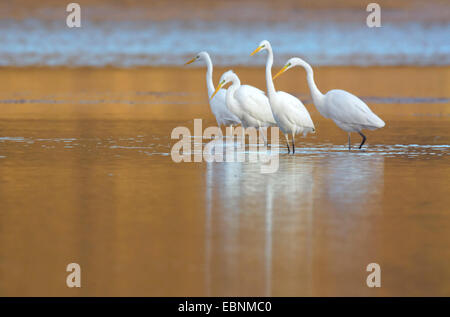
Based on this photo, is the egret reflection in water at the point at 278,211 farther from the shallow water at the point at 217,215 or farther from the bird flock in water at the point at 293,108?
the bird flock in water at the point at 293,108

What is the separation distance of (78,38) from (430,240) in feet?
153

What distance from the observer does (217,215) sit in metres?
8.63

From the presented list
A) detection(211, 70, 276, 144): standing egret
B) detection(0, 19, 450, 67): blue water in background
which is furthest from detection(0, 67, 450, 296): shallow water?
detection(0, 19, 450, 67): blue water in background

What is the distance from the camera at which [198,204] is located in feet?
30.3

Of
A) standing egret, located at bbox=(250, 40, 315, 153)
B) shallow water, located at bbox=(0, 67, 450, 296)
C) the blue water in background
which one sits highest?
the blue water in background

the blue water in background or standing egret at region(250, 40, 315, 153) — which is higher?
the blue water in background

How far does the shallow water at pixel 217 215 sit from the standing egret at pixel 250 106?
802 millimetres

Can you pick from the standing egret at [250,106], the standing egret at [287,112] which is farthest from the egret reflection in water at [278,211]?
the standing egret at [250,106]

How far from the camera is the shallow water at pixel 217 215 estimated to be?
6410 mm

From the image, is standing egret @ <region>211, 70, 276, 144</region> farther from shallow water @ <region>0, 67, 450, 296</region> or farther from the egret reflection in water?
the egret reflection in water

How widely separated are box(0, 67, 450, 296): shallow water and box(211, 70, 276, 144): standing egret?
80cm

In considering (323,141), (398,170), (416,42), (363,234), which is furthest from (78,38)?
(363,234)

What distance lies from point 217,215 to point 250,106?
7143 mm

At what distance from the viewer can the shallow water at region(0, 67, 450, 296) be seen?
641 centimetres
